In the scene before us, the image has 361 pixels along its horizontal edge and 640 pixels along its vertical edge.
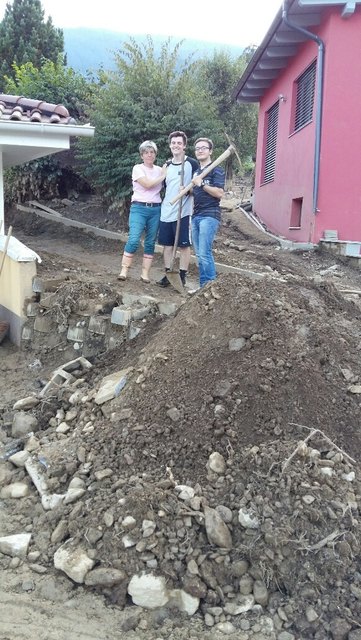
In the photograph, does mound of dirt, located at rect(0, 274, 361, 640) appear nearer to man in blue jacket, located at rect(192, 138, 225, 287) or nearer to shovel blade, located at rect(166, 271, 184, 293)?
man in blue jacket, located at rect(192, 138, 225, 287)

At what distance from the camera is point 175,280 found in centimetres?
594

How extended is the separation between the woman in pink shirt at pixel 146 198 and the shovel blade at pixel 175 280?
16.2 inches

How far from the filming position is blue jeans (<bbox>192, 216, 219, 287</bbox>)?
541cm

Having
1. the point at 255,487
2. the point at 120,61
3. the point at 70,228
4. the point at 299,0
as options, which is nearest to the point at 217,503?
the point at 255,487

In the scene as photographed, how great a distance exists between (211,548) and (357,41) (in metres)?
8.23

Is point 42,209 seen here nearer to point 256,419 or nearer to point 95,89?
point 95,89

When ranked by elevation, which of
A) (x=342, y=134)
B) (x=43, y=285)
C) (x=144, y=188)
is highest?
(x=342, y=134)

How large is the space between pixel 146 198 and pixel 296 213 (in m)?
5.43

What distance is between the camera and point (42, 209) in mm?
12289

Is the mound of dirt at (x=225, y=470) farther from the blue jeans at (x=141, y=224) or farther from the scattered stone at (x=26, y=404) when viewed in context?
the blue jeans at (x=141, y=224)

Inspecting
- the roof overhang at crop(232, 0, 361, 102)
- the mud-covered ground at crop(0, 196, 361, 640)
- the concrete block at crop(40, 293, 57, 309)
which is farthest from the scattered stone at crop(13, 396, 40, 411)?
the roof overhang at crop(232, 0, 361, 102)

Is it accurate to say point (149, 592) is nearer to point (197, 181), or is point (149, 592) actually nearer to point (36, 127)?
point (197, 181)

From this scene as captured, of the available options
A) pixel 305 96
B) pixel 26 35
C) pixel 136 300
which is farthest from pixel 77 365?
pixel 26 35

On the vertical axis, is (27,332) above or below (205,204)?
below
